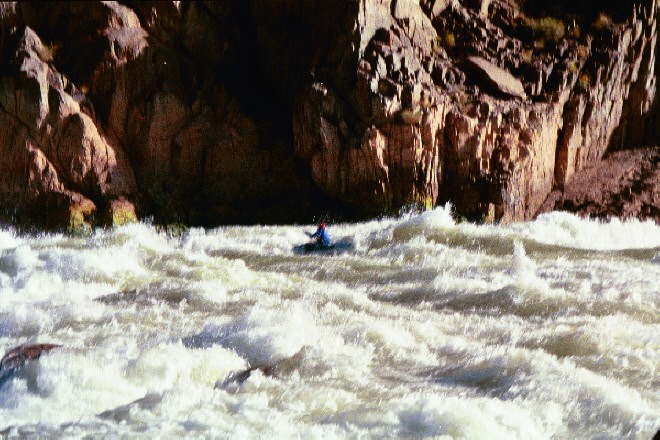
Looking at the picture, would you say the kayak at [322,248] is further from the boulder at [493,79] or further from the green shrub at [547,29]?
the green shrub at [547,29]

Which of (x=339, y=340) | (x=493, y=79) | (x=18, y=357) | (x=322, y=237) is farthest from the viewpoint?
(x=493, y=79)

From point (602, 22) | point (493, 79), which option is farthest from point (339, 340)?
point (602, 22)

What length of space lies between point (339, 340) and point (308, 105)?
27.7ft

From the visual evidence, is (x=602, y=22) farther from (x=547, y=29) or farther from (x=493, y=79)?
(x=493, y=79)

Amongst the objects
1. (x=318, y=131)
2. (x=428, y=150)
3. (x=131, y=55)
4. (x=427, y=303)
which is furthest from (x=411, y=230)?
(x=131, y=55)

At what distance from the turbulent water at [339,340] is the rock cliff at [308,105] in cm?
278

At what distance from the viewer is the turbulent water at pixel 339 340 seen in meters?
5.62

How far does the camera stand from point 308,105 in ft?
49.6

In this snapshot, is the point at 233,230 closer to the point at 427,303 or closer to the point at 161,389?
the point at 427,303

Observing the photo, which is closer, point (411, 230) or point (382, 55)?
point (411, 230)

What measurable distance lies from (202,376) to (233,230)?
8459mm

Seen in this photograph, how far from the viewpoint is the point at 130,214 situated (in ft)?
50.5

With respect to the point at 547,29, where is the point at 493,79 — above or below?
below

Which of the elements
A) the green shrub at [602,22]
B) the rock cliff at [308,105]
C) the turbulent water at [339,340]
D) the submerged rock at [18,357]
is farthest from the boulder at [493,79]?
the submerged rock at [18,357]
